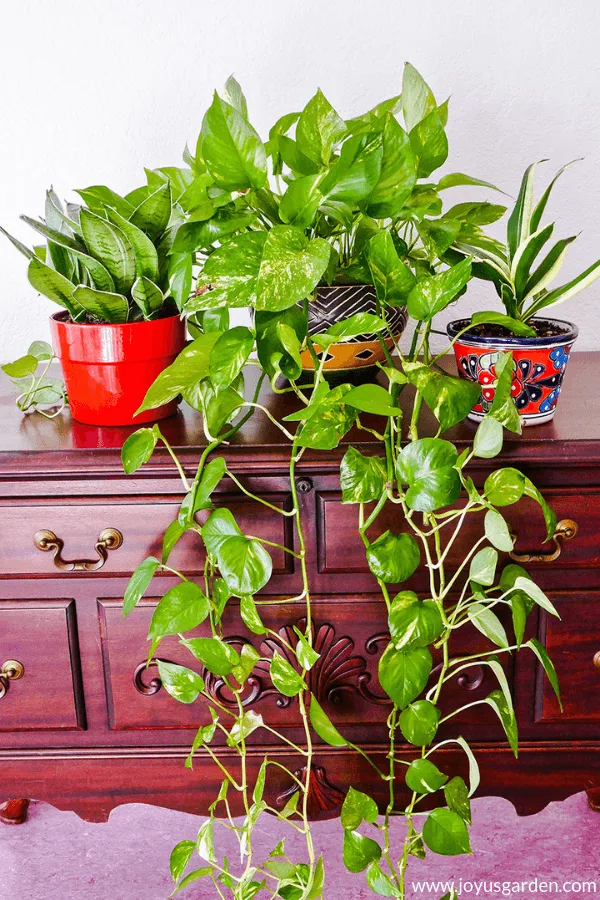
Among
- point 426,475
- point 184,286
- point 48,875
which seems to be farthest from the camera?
point 48,875

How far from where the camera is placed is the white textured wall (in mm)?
1140

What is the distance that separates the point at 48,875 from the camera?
1100 mm

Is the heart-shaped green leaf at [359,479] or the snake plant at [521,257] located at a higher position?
the snake plant at [521,257]

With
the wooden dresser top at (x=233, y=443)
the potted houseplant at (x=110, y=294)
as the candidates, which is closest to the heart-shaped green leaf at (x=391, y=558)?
the wooden dresser top at (x=233, y=443)

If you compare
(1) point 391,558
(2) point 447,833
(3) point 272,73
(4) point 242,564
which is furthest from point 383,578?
Result: (3) point 272,73

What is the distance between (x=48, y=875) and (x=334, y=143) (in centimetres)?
102

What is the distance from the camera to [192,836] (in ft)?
3.87

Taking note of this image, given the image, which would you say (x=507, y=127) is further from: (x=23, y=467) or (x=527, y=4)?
(x=23, y=467)

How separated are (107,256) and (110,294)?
4cm

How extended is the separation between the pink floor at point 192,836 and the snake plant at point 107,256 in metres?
0.76

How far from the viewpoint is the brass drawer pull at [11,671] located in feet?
2.93

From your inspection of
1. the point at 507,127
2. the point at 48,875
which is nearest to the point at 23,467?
the point at 48,875

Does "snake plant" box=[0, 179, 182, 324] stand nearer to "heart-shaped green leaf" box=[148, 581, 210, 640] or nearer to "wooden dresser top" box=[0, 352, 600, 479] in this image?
"wooden dresser top" box=[0, 352, 600, 479]

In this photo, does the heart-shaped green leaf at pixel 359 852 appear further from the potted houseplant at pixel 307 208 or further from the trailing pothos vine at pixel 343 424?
the potted houseplant at pixel 307 208
